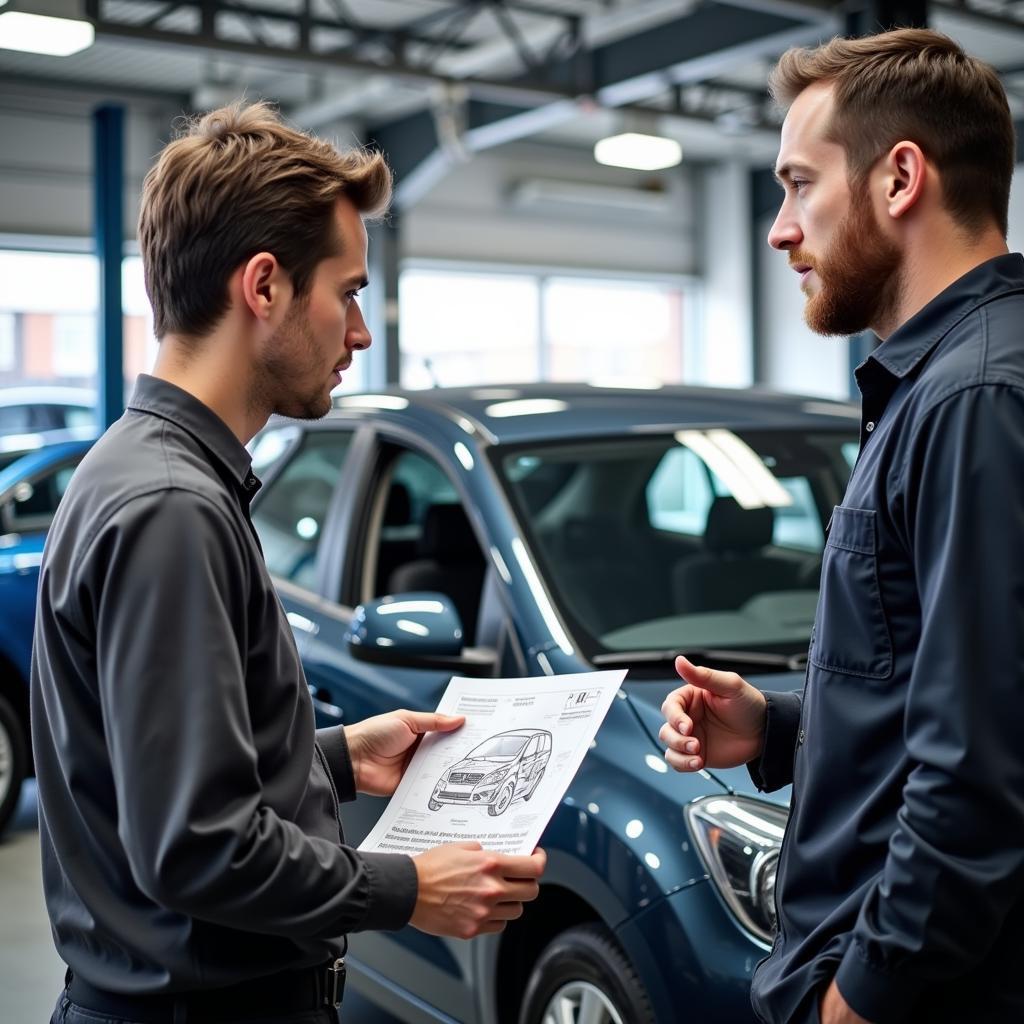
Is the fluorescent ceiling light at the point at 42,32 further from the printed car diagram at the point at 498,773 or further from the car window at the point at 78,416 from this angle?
the printed car diagram at the point at 498,773

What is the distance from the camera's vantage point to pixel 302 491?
148 inches

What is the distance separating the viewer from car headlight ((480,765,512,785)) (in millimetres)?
1583

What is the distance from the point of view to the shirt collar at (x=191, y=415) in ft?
4.57

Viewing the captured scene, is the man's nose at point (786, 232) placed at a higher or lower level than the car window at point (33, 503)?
higher

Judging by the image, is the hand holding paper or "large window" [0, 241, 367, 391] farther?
"large window" [0, 241, 367, 391]

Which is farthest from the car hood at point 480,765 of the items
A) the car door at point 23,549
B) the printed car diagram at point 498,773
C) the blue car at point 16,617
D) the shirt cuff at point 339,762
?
the car door at point 23,549

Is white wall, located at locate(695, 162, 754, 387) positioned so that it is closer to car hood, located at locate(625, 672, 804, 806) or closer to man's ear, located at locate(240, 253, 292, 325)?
car hood, located at locate(625, 672, 804, 806)

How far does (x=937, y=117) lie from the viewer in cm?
141

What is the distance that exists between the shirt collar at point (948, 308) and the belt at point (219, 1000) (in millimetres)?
845

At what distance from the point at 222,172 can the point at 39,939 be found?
3411 mm

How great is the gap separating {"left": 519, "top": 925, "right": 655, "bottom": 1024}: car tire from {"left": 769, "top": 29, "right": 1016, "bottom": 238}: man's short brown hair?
4.44 ft

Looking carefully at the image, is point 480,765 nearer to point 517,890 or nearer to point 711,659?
point 517,890

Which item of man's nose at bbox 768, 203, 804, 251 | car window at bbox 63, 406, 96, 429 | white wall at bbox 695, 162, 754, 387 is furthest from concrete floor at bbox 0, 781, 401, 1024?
white wall at bbox 695, 162, 754, 387

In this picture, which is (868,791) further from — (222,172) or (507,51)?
(507,51)
